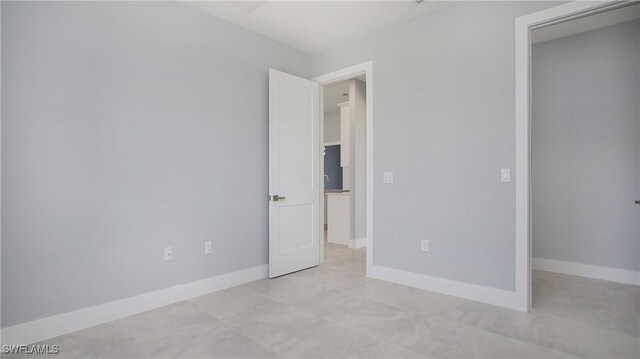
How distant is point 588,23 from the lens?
3338 mm

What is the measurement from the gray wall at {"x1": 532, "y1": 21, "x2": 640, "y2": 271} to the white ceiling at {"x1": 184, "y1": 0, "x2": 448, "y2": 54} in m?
Result: 1.89

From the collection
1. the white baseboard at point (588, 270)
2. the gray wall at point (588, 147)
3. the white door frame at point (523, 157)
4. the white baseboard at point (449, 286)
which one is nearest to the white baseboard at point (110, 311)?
the white baseboard at point (449, 286)

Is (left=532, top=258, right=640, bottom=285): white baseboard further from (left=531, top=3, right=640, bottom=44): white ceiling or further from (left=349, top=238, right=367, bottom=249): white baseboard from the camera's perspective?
(left=531, top=3, right=640, bottom=44): white ceiling

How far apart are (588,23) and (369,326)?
150 inches

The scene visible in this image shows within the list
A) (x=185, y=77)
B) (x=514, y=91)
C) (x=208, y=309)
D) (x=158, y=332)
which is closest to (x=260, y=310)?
(x=208, y=309)

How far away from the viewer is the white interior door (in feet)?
11.4

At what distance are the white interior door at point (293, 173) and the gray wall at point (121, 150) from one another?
19 centimetres

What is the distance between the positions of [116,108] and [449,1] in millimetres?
2997

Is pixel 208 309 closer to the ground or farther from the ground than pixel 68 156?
closer to the ground

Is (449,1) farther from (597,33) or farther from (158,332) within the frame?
(158,332)

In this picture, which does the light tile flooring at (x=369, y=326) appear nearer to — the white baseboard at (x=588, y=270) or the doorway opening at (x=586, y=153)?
the white baseboard at (x=588, y=270)

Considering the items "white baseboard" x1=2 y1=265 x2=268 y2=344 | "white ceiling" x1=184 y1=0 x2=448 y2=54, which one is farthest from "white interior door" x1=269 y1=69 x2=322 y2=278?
"white baseboard" x1=2 y1=265 x2=268 y2=344

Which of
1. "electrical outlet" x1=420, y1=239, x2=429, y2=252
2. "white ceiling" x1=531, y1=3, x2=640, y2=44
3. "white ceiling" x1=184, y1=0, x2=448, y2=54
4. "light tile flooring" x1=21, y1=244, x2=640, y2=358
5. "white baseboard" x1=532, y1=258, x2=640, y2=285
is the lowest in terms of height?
"light tile flooring" x1=21, y1=244, x2=640, y2=358

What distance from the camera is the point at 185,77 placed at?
9.52 feet
